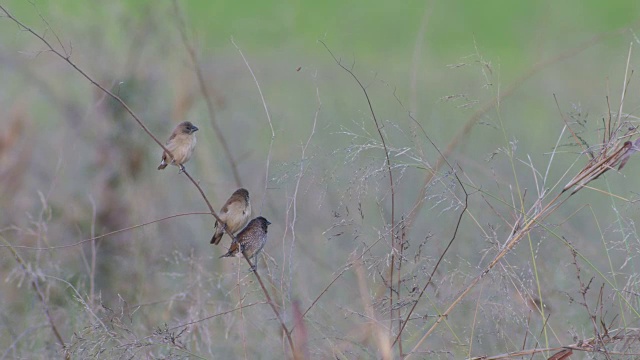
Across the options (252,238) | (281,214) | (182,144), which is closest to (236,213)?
(252,238)

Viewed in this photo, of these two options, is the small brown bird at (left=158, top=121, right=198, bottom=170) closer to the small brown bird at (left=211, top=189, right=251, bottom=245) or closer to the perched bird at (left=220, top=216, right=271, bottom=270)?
the small brown bird at (left=211, top=189, right=251, bottom=245)

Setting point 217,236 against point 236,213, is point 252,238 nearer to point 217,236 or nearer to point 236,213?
point 236,213

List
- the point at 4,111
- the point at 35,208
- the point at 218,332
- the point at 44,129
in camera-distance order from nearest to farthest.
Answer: the point at 218,332
the point at 35,208
the point at 4,111
the point at 44,129

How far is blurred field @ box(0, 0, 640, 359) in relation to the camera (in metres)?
3.06

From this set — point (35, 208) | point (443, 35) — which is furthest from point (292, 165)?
point (443, 35)

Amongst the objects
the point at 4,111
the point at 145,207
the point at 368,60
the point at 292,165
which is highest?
the point at 368,60

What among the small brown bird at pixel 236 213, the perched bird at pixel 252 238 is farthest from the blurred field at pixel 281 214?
the small brown bird at pixel 236 213

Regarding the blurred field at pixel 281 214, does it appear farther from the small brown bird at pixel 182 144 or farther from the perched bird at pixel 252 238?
the small brown bird at pixel 182 144

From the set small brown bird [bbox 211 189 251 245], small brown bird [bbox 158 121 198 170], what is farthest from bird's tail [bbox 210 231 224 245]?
small brown bird [bbox 158 121 198 170]

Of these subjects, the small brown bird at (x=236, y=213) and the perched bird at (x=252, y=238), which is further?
the small brown bird at (x=236, y=213)

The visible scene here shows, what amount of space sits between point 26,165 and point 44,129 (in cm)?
181

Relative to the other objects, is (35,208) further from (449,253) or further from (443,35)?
(443,35)

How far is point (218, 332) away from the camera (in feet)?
15.4

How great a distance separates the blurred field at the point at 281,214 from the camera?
3.06 meters
